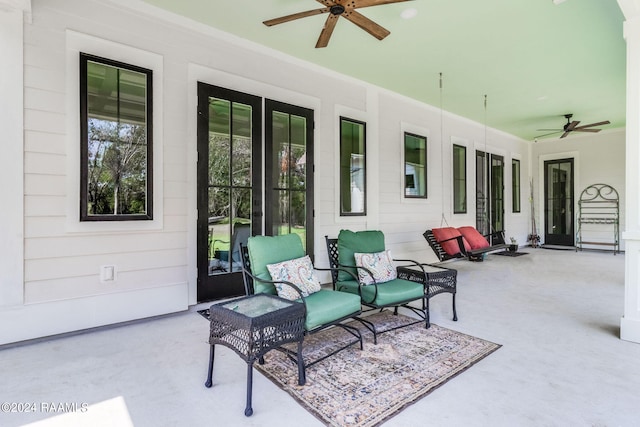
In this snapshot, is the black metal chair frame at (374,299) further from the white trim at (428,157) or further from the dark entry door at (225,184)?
the white trim at (428,157)

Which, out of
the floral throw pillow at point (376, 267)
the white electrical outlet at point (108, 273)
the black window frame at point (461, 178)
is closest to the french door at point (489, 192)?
the black window frame at point (461, 178)

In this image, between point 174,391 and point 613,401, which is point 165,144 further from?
point 613,401

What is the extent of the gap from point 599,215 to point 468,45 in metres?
7.89

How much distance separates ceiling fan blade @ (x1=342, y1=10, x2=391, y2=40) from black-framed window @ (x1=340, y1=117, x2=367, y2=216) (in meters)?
2.04

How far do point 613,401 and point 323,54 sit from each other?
449 cm

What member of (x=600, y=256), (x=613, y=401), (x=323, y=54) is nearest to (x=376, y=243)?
(x=613, y=401)

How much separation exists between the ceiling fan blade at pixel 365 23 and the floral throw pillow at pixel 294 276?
87.9 inches

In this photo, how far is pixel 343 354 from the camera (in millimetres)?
2613

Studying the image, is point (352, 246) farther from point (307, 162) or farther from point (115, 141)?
point (115, 141)

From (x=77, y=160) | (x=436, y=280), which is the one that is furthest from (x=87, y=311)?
(x=436, y=280)

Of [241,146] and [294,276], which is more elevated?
[241,146]

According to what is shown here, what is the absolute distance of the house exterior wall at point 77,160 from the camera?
282cm

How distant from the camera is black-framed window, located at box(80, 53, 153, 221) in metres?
3.08

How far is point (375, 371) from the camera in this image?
234cm
